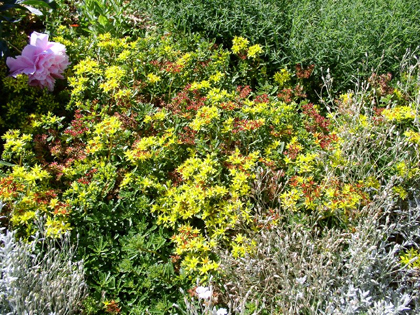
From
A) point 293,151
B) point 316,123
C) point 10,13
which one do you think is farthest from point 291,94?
point 10,13

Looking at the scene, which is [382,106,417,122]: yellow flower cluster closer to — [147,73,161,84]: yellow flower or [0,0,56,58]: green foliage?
[147,73,161,84]: yellow flower

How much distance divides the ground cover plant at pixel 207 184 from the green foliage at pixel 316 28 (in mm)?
182

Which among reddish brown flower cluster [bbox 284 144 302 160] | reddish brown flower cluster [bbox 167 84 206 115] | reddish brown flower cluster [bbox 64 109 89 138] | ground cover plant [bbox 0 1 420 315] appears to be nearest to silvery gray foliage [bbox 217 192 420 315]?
ground cover plant [bbox 0 1 420 315]

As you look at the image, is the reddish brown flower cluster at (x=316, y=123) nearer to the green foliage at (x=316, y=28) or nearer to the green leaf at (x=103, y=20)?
the green foliage at (x=316, y=28)

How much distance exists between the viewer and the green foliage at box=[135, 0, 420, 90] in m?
3.46

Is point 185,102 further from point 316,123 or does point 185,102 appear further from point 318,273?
point 318,273

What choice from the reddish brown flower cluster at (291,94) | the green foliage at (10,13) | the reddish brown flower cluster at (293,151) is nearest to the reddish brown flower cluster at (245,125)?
the reddish brown flower cluster at (293,151)

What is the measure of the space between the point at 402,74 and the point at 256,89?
1104 mm

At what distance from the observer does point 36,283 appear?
219cm

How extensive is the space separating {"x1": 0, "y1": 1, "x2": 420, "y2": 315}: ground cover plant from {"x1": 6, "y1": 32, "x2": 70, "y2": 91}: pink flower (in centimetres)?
2

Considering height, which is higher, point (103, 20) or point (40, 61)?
point (103, 20)

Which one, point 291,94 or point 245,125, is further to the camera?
point 291,94

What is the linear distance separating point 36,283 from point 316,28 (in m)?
2.76

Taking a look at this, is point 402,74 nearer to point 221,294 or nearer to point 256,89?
point 256,89
